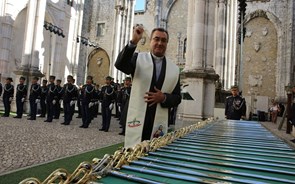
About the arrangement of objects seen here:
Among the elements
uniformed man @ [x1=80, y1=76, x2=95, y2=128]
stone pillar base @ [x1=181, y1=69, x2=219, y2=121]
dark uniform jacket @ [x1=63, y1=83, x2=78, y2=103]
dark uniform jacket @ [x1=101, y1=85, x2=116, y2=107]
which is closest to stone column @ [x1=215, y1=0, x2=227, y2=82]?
stone pillar base @ [x1=181, y1=69, x2=219, y2=121]

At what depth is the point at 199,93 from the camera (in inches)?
370

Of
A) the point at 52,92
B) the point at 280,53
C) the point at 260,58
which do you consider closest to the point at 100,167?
the point at 52,92

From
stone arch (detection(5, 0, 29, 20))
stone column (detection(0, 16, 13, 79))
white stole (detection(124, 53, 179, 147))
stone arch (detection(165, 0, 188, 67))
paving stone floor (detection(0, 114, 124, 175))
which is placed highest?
stone arch (detection(165, 0, 188, 67))

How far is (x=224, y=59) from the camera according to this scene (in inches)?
572

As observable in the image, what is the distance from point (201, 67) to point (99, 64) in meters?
20.7

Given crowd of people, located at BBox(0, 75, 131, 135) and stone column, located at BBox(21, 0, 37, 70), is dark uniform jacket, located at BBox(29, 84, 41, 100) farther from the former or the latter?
stone column, located at BBox(21, 0, 37, 70)

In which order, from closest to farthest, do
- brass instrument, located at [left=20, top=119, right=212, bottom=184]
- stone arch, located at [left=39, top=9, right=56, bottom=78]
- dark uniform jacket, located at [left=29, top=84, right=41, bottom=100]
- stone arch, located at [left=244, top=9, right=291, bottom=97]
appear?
brass instrument, located at [left=20, top=119, right=212, bottom=184], dark uniform jacket, located at [left=29, top=84, right=41, bottom=100], stone arch, located at [left=39, top=9, right=56, bottom=78], stone arch, located at [left=244, top=9, right=291, bottom=97]

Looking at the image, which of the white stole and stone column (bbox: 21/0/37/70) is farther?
stone column (bbox: 21/0/37/70)

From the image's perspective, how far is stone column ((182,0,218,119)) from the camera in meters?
9.39

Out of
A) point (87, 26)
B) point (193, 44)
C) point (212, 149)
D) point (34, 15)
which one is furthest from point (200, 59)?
point (87, 26)

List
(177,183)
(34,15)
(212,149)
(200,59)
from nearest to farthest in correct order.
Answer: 1. (177,183)
2. (212,149)
3. (200,59)
4. (34,15)

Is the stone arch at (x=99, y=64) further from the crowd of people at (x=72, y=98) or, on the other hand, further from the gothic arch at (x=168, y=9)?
the crowd of people at (x=72, y=98)

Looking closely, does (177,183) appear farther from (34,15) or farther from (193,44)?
(34,15)

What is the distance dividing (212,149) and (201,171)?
80 cm
